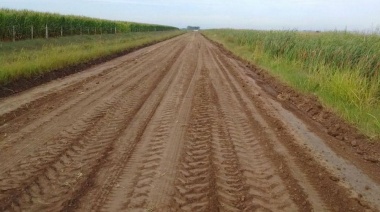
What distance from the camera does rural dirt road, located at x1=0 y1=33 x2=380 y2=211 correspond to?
432 cm

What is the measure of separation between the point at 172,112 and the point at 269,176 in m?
3.66

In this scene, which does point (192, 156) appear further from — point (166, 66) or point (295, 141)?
point (166, 66)

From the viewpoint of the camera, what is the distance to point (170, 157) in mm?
5621

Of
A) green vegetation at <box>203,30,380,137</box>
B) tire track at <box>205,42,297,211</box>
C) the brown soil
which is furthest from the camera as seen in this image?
the brown soil

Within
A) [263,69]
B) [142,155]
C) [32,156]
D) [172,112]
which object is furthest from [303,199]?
[263,69]

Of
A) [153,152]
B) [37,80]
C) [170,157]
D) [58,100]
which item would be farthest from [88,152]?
[37,80]

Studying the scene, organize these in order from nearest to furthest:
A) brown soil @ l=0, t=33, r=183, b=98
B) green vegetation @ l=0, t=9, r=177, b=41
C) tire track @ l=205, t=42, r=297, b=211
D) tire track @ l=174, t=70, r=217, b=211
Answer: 1. tire track @ l=174, t=70, r=217, b=211
2. tire track @ l=205, t=42, r=297, b=211
3. brown soil @ l=0, t=33, r=183, b=98
4. green vegetation @ l=0, t=9, r=177, b=41

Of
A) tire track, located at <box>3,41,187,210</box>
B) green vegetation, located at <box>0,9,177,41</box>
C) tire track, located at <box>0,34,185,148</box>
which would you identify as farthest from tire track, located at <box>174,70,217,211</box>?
green vegetation, located at <box>0,9,177,41</box>

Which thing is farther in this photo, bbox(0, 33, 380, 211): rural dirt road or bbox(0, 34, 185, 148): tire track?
bbox(0, 34, 185, 148): tire track

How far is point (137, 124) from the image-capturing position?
7.29m

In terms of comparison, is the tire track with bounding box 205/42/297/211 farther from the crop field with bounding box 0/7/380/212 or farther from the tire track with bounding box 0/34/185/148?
the tire track with bounding box 0/34/185/148

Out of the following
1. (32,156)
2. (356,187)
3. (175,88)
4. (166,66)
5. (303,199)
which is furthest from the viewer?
(166,66)

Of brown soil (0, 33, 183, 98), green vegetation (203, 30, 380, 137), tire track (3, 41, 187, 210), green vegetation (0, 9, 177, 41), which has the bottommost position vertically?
tire track (3, 41, 187, 210)

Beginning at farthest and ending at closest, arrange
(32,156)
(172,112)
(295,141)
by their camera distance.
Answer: (172,112)
(295,141)
(32,156)
